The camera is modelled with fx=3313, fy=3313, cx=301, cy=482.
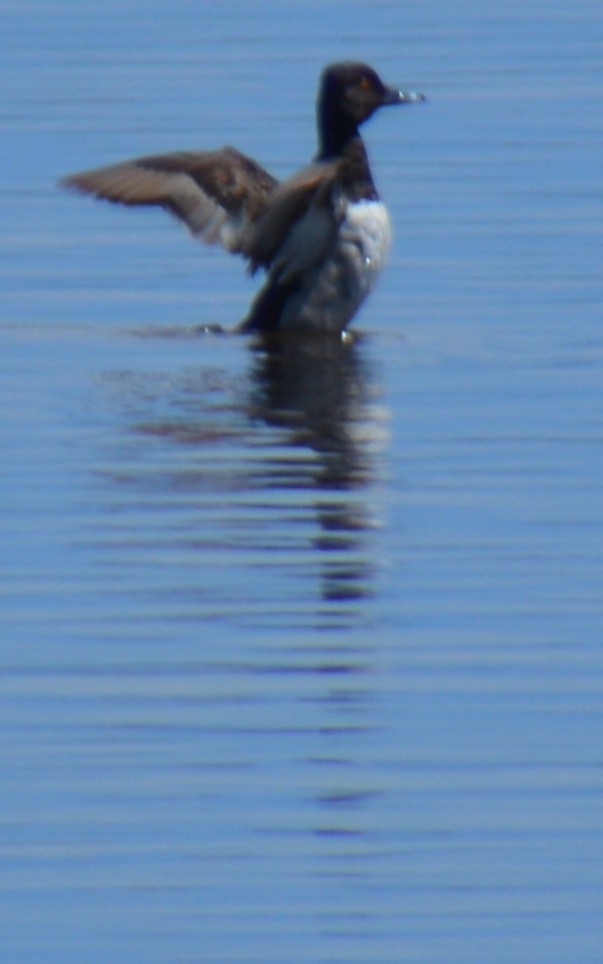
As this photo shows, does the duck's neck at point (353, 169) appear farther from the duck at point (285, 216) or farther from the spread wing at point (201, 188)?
the spread wing at point (201, 188)

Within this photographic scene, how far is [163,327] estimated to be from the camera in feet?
39.5

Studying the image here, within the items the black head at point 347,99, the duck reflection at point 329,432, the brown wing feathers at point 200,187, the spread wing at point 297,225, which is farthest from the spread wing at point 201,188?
the duck reflection at point 329,432

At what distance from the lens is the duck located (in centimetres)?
1209

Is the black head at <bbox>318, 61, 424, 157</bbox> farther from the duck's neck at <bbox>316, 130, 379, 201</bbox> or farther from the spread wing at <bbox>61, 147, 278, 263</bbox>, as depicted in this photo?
the spread wing at <bbox>61, 147, 278, 263</bbox>

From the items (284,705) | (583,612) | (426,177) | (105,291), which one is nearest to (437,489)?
(583,612)

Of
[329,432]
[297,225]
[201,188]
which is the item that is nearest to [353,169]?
[297,225]

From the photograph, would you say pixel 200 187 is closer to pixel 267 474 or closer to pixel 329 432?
pixel 329 432

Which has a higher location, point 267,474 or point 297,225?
point 297,225

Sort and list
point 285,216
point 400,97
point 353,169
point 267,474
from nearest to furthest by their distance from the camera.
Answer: point 267,474 < point 285,216 < point 353,169 < point 400,97

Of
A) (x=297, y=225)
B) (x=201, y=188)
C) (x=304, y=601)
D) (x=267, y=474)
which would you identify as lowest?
(x=304, y=601)

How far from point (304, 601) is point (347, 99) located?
570cm

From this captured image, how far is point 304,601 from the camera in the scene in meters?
7.49

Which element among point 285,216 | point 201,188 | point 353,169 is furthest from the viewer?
point 201,188

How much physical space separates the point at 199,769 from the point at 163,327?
5897mm
